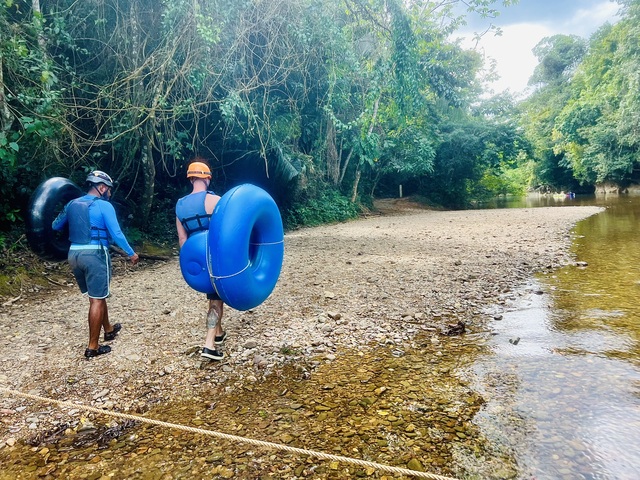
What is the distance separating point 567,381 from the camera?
262cm

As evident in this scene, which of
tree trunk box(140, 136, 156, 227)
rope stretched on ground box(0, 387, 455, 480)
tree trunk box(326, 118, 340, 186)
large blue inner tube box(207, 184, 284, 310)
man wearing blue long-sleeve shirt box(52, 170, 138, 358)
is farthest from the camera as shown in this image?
tree trunk box(326, 118, 340, 186)

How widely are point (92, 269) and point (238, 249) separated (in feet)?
4.83

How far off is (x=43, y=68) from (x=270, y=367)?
5595 millimetres

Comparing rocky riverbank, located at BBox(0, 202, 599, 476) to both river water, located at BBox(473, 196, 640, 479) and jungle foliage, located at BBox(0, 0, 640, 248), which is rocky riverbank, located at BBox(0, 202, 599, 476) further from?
jungle foliage, located at BBox(0, 0, 640, 248)

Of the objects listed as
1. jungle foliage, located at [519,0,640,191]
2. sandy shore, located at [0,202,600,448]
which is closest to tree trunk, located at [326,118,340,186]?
sandy shore, located at [0,202,600,448]

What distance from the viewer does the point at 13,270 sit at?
228 inches

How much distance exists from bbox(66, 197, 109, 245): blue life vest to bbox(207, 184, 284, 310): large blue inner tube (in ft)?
4.29

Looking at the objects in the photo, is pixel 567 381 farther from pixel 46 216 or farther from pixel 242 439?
pixel 46 216

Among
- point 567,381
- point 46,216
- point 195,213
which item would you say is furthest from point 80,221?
point 567,381

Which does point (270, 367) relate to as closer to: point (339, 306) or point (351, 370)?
point (351, 370)

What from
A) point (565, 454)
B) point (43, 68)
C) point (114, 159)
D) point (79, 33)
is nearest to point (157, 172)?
point (114, 159)

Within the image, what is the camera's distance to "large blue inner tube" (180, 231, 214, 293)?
9.46 feet

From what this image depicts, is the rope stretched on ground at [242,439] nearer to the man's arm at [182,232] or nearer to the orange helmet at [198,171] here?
the man's arm at [182,232]

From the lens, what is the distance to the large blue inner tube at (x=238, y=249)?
273 centimetres
